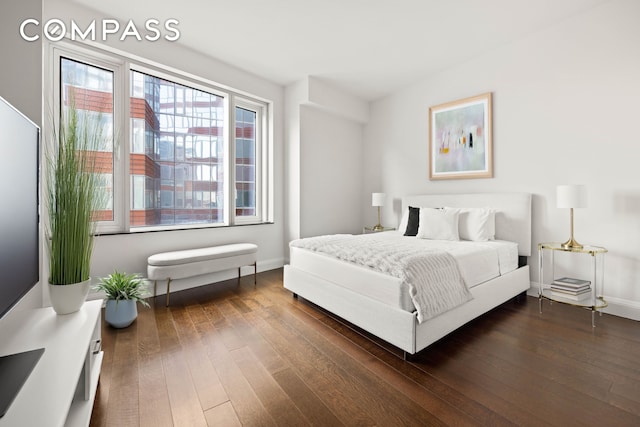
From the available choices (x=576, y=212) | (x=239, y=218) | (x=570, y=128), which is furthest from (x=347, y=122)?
(x=576, y=212)

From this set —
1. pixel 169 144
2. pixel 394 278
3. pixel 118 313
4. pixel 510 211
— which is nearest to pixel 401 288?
pixel 394 278

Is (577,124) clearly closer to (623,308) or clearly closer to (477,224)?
(477,224)

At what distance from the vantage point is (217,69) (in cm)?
351

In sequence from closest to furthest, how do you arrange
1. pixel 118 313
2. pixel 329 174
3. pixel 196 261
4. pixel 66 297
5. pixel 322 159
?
1. pixel 66 297
2. pixel 118 313
3. pixel 196 261
4. pixel 322 159
5. pixel 329 174

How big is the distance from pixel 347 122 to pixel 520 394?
4.29 meters

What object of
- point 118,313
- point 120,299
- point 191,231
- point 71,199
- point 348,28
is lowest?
point 118,313

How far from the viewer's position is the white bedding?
189cm

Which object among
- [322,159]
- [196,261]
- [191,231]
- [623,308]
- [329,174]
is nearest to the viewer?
[623,308]

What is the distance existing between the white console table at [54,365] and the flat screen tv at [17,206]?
19 cm

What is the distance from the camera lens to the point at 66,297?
1413mm

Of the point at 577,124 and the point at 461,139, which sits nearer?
the point at 577,124

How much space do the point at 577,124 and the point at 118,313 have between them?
179 inches

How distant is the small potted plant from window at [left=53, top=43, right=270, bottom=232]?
0.66m

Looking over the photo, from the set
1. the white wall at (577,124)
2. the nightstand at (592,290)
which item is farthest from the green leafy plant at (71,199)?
the white wall at (577,124)
